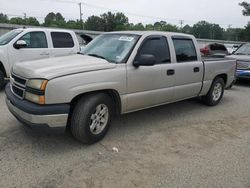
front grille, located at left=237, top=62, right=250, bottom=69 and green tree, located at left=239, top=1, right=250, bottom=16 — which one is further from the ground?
green tree, located at left=239, top=1, right=250, bottom=16

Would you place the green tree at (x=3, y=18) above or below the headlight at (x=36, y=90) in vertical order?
above

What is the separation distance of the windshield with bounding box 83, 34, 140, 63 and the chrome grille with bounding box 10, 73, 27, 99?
53.3 inches

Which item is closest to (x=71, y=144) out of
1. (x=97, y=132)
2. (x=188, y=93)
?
(x=97, y=132)

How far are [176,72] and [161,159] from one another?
205cm

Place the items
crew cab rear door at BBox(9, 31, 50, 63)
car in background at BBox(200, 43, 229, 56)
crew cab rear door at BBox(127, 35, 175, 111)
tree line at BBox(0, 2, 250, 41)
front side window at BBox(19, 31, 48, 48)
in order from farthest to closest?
1. tree line at BBox(0, 2, 250, 41)
2. car in background at BBox(200, 43, 229, 56)
3. front side window at BBox(19, 31, 48, 48)
4. crew cab rear door at BBox(9, 31, 50, 63)
5. crew cab rear door at BBox(127, 35, 175, 111)

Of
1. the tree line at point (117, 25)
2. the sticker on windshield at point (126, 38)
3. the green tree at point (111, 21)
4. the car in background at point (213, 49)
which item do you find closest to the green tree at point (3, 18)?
the tree line at point (117, 25)

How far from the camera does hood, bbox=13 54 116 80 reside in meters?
3.58

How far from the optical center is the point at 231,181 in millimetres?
3223

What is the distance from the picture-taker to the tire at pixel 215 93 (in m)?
6.49

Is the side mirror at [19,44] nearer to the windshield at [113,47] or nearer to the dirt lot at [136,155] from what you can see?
the dirt lot at [136,155]

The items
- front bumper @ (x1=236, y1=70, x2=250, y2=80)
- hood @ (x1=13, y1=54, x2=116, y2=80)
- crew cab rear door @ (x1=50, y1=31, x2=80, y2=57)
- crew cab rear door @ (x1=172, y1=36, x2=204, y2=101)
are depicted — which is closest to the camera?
hood @ (x1=13, y1=54, x2=116, y2=80)

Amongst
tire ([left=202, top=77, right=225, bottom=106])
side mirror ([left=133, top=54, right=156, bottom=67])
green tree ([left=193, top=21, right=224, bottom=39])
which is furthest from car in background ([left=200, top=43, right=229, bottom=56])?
green tree ([left=193, top=21, right=224, bottom=39])

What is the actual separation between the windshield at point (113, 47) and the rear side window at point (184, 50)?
1080 mm

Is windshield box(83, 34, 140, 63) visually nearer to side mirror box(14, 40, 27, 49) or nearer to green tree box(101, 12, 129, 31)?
side mirror box(14, 40, 27, 49)
